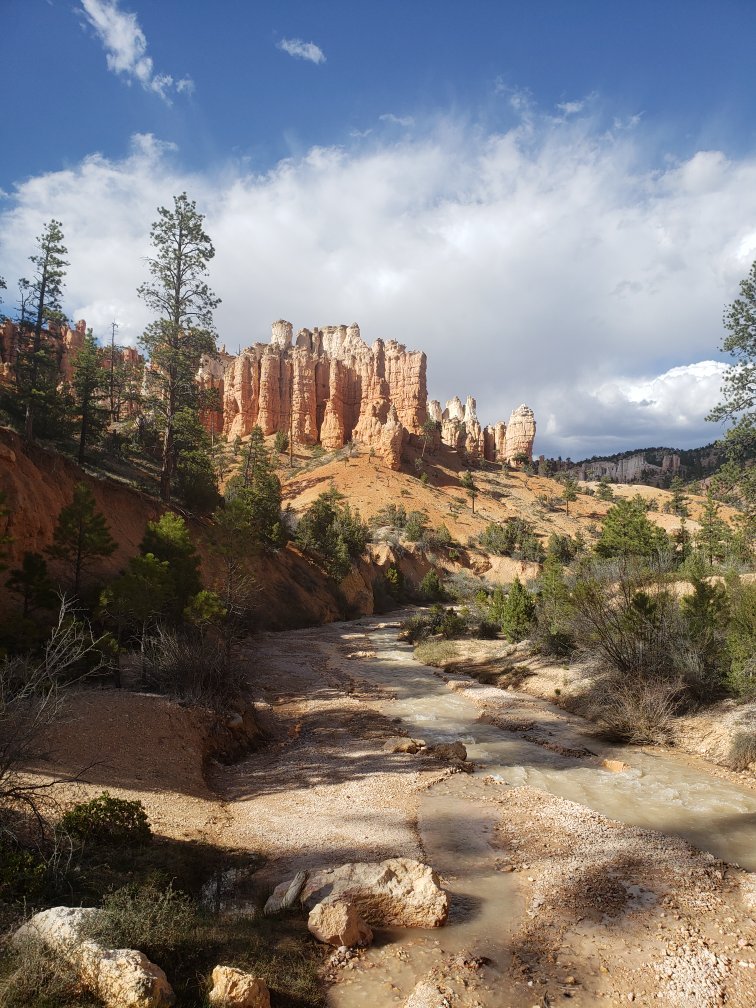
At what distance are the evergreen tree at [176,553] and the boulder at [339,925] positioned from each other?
41.1 ft

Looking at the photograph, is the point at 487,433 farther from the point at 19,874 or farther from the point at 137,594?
the point at 19,874

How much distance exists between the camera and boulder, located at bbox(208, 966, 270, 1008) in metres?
4.07

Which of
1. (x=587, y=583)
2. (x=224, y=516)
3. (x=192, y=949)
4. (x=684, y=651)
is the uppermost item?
(x=224, y=516)

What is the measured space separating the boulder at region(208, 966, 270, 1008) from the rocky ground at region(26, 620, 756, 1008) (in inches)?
33.9

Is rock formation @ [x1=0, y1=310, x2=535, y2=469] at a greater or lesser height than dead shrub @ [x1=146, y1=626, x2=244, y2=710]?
greater

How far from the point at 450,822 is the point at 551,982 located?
3.65m

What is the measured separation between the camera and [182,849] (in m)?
7.04

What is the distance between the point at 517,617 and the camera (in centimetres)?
2397

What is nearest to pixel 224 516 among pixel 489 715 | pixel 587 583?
pixel 489 715

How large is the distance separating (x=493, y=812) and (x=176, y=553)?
12.3 metres

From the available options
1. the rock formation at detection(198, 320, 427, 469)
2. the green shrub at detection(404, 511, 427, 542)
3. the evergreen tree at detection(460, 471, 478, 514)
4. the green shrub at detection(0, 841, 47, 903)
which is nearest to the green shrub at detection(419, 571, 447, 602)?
the green shrub at detection(404, 511, 427, 542)

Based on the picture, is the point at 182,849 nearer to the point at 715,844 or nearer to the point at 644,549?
the point at 715,844

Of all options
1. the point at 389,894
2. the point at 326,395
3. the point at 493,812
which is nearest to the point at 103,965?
the point at 389,894

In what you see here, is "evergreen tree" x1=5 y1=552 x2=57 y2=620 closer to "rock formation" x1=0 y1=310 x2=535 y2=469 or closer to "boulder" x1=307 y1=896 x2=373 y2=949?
"boulder" x1=307 y1=896 x2=373 y2=949
